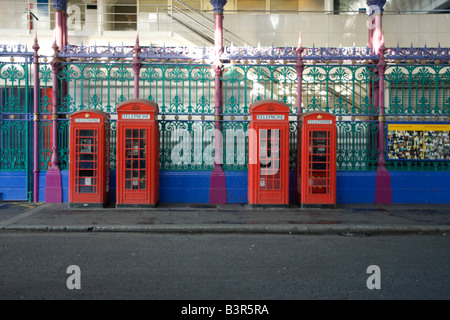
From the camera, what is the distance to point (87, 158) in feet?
37.3

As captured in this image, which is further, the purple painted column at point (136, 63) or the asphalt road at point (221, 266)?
the purple painted column at point (136, 63)

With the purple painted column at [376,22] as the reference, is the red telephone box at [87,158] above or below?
below

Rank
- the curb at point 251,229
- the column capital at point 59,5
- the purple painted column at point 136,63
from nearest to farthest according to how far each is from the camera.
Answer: the curb at point 251,229, the purple painted column at point 136,63, the column capital at point 59,5

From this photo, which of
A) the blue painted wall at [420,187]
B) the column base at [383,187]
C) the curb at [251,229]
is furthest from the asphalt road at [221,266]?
the blue painted wall at [420,187]

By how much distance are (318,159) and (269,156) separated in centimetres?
121

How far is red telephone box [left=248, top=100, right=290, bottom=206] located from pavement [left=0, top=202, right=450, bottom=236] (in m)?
0.37

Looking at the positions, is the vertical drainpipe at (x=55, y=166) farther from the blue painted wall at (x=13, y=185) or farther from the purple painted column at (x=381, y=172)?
the purple painted column at (x=381, y=172)

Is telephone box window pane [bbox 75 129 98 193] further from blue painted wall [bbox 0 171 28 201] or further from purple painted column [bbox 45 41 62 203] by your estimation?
blue painted wall [bbox 0 171 28 201]

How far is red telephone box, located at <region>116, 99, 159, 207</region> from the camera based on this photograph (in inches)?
442

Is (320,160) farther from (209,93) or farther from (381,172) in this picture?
(209,93)

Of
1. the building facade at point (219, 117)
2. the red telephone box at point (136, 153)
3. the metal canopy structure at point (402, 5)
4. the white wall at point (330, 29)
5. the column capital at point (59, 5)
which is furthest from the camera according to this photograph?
the metal canopy structure at point (402, 5)

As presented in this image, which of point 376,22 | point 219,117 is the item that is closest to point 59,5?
point 219,117

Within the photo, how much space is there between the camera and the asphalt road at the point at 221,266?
17.1 ft

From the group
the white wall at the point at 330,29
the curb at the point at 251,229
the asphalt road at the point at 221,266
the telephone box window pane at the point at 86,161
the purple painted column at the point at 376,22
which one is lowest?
the asphalt road at the point at 221,266
